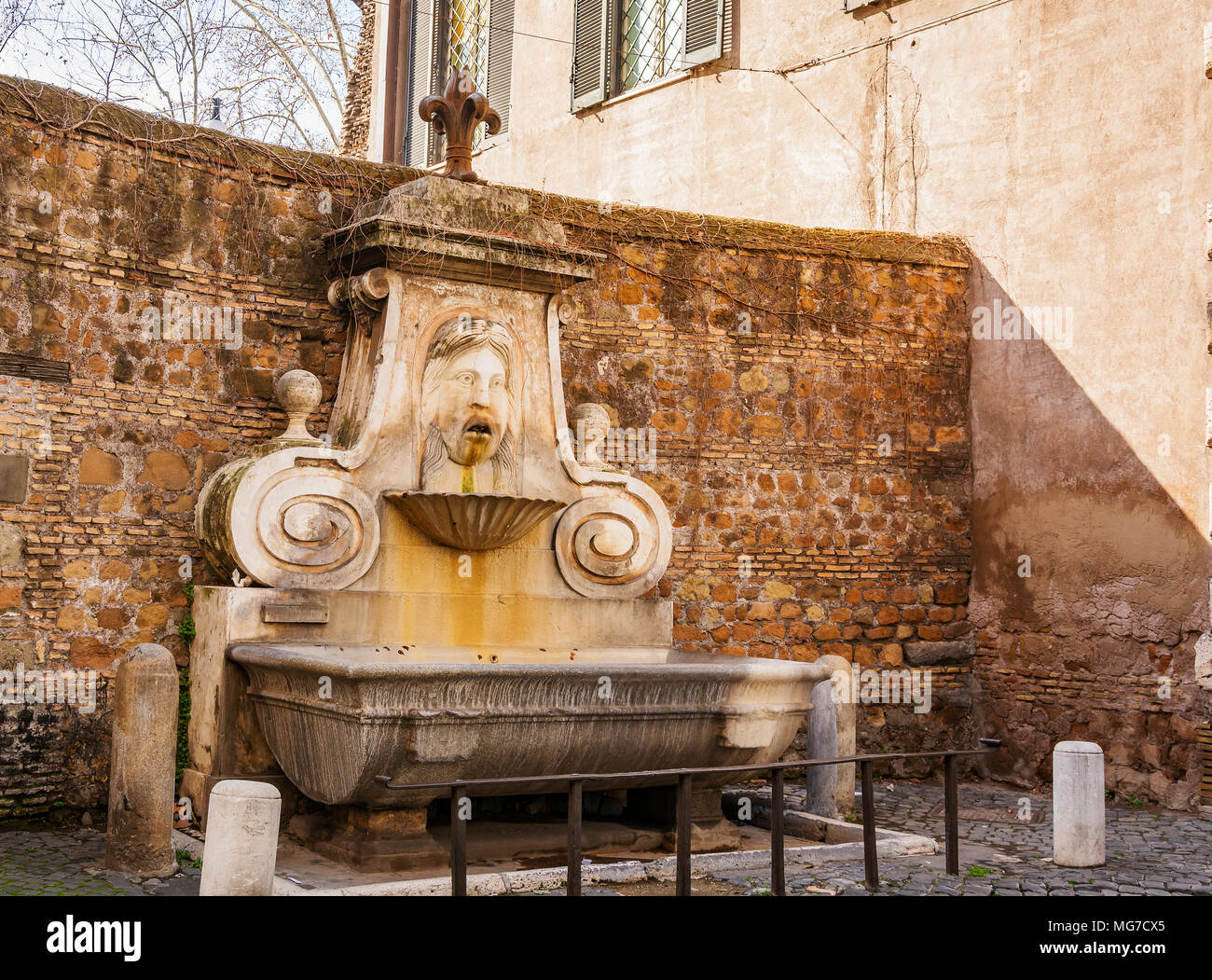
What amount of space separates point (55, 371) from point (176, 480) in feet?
2.61

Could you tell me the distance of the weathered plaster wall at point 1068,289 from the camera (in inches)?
336

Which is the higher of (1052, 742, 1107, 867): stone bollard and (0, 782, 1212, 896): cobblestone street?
(1052, 742, 1107, 867): stone bollard

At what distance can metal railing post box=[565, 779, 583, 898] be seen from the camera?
5.13 metres

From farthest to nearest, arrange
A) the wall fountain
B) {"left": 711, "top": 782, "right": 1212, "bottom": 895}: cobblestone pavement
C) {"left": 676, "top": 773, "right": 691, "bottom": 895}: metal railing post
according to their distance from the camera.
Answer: {"left": 711, "top": 782, "right": 1212, "bottom": 895}: cobblestone pavement → the wall fountain → {"left": 676, "top": 773, "right": 691, "bottom": 895}: metal railing post

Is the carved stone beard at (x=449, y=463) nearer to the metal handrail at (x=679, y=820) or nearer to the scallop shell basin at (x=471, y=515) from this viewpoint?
the scallop shell basin at (x=471, y=515)

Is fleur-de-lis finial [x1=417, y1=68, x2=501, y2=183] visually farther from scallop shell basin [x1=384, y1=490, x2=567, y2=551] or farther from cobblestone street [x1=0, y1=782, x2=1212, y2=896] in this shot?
cobblestone street [x1=0, y1=782, x2=1212, y2=896]

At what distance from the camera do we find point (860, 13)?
1091cm

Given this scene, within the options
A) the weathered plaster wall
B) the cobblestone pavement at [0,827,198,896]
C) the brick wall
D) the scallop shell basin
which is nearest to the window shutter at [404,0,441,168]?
the weathered plaster wall

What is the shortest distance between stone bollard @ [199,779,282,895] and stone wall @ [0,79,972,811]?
230 cm

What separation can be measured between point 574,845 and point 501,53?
1084 centimetres

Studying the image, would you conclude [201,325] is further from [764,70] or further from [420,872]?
[764,70]

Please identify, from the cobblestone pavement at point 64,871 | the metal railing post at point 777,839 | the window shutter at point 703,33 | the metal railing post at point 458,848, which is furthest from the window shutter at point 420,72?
the metal railing post at point 458,848
